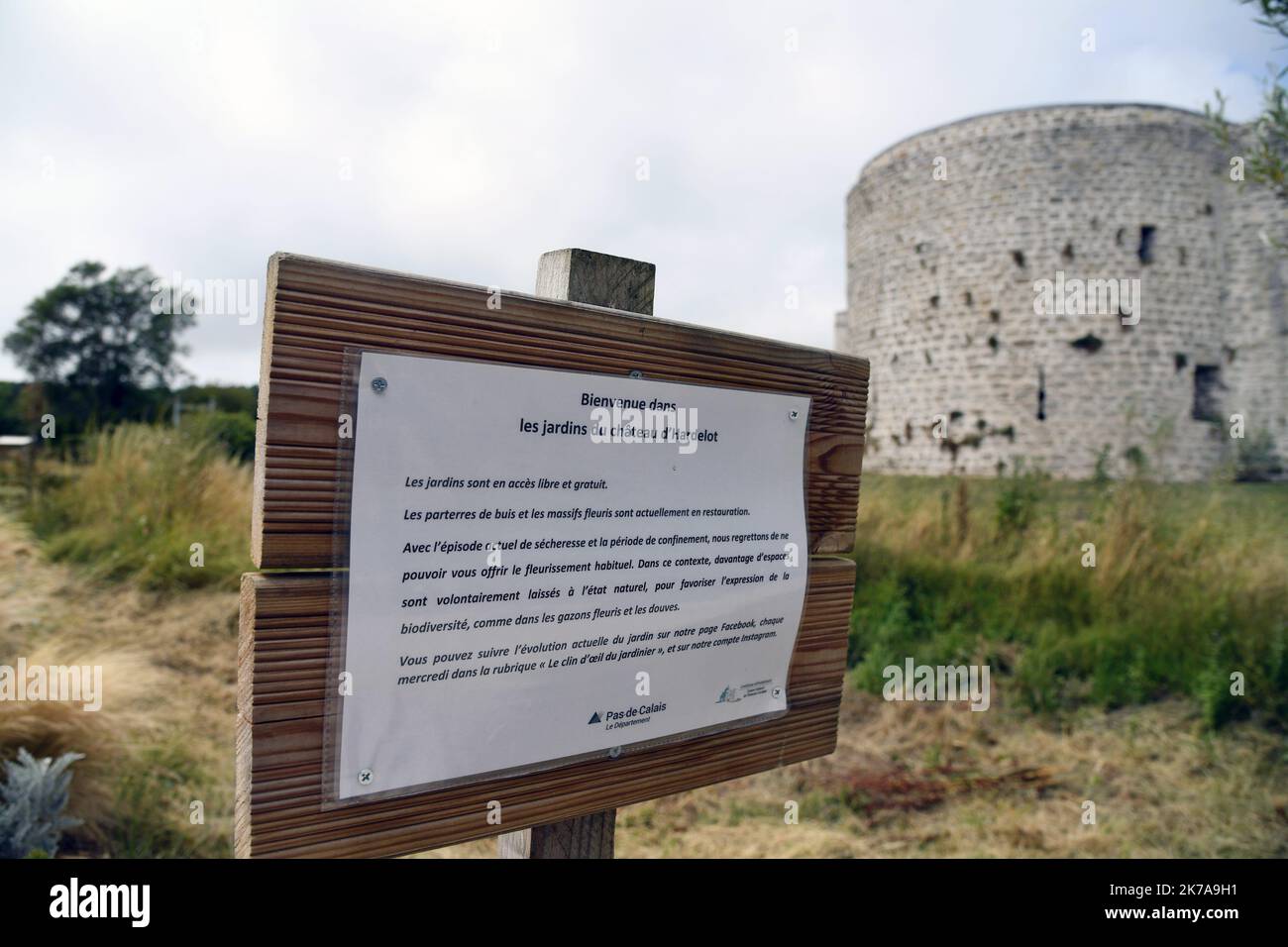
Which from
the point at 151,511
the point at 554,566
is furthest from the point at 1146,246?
the point at 554,566

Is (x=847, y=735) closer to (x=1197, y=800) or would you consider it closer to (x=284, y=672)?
(x=1197, y=800)

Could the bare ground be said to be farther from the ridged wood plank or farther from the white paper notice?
the ridged wood plank

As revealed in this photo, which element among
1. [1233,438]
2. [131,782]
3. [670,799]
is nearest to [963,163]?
[1233,438]

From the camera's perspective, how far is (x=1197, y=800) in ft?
12.4

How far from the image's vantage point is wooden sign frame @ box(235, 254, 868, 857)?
1.08 meters

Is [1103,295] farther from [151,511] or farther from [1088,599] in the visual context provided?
[151,511]

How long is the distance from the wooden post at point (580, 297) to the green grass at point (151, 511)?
18.7 ft

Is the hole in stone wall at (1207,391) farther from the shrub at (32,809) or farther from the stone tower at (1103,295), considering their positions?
the shrub at (32,809)

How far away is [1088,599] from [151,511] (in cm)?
742

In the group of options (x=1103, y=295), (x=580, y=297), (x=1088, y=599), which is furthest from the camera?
(x=1103, y=295)

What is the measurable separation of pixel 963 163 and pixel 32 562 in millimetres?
19333

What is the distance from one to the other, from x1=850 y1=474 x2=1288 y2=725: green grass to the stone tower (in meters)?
11.5

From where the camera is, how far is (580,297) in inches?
59.8

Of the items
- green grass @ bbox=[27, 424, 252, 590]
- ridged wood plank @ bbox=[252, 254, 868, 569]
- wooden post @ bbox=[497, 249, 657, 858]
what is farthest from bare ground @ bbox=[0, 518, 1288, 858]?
ridged wood plank @ bbox=[252, 254, 868, 569]
